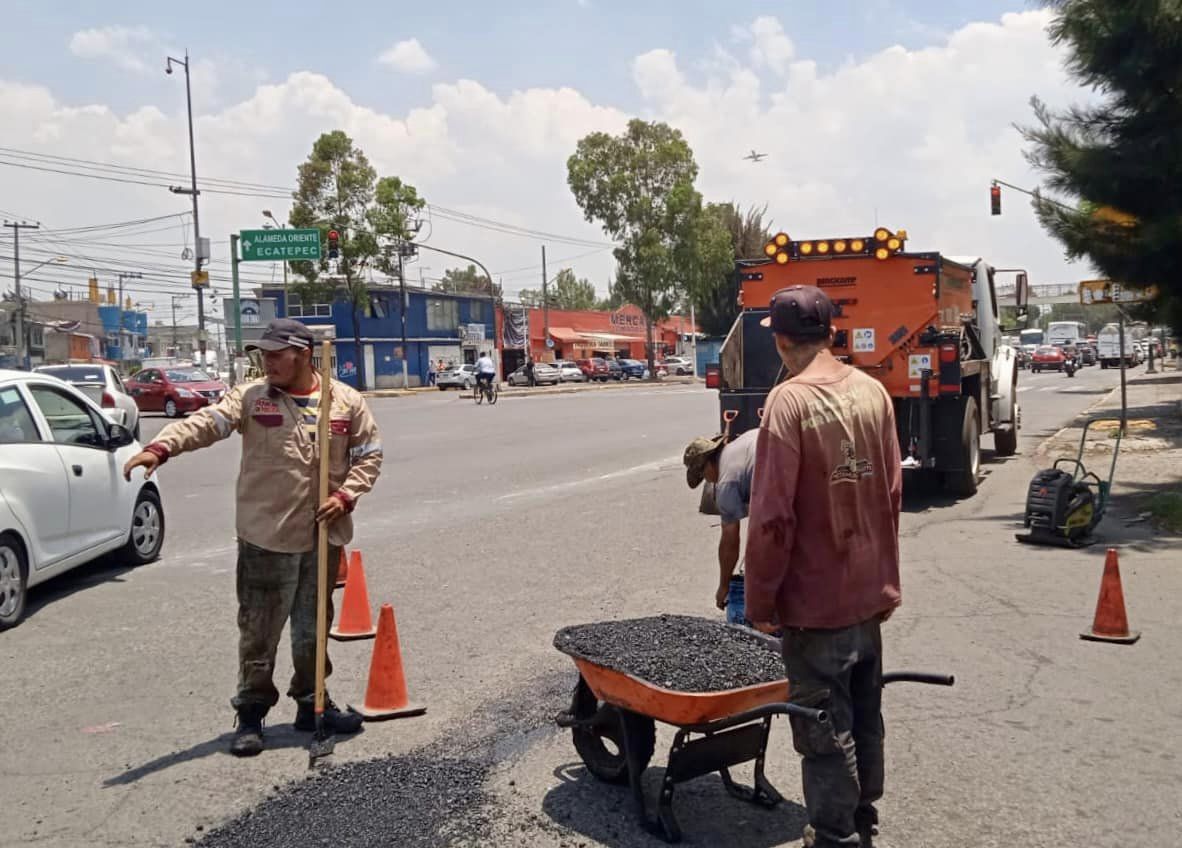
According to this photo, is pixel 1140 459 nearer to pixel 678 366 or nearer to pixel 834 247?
pixel 834 247

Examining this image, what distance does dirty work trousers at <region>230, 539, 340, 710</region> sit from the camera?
5008 millimetres

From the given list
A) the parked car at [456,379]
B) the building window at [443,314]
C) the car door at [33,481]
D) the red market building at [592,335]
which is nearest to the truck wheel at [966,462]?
the car door at [33,481]

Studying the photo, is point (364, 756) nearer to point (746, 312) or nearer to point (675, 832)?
point (675, 832)

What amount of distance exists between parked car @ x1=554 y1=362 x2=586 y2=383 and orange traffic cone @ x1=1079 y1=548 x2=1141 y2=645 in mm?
61214

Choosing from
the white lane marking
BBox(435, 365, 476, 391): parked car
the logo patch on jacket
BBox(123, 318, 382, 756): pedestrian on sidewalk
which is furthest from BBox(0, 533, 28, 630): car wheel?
BBox(435, 365, 476, 391): parked car

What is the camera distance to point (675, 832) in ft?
13.0

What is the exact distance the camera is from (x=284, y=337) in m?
4.98

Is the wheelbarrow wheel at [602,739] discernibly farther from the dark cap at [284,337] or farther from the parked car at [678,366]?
the parked car at [678,366]

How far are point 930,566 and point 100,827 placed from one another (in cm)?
649

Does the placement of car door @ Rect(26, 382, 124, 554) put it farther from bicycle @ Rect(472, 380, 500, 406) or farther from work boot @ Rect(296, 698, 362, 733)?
bicycle @ Rect(472, 380, 500, 406)

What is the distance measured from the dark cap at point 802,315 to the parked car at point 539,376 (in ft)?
201

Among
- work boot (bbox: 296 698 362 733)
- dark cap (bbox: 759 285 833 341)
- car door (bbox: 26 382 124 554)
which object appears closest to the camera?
dark cap (bbox: 759 285 833 341)

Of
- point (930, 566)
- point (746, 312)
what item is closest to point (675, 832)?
point (930, 566)

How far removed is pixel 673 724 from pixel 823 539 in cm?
89
